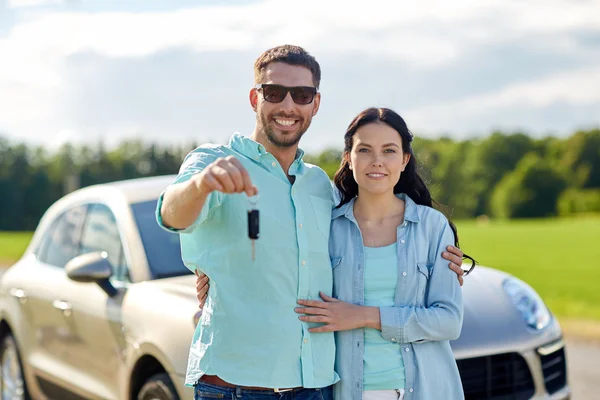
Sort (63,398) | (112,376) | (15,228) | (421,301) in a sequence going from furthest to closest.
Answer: (15,228), (63,398), (112,376), (421,301)

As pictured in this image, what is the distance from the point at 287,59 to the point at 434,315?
1069mm

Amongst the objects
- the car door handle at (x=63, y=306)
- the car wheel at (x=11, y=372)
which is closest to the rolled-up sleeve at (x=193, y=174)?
the car door handle at (x=63, y=306)

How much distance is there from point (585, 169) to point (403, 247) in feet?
361

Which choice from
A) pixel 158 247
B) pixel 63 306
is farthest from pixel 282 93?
pixel 63 306

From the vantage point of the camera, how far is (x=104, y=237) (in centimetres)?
473

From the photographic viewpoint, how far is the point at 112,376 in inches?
165

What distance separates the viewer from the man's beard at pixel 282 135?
9.39 ft

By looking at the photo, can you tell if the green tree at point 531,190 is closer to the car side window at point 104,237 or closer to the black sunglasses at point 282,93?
the car side window at point 104,237

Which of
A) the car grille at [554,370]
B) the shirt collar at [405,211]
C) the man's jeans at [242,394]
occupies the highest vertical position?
the shirt collar at [405,211]

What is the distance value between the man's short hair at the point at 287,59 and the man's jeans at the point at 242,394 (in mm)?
1115

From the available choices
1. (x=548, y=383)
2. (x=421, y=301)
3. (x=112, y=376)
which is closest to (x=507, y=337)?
(x=548, y=383)

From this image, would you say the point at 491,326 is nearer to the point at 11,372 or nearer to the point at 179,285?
the point at 179,285

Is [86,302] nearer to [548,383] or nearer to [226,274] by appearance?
[226,274]

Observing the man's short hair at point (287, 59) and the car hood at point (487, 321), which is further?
the car hood at point (487, 321)
